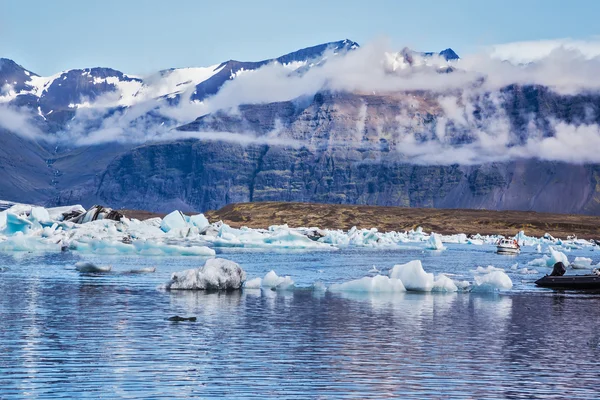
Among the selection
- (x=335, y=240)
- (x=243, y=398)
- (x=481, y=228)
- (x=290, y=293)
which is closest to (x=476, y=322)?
(x=290, y=293)

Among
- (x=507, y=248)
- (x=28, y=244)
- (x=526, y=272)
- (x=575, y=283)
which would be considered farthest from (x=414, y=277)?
(x=507, y=248)

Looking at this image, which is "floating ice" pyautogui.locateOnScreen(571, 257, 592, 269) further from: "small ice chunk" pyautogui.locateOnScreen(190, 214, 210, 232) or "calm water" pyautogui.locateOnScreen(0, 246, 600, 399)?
"small ice chunk" pyautogui.locateOnScreen(190, 214, 210, 232)

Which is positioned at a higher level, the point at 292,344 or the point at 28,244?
the point at 28,244

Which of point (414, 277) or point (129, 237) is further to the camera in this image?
point (129, 237)

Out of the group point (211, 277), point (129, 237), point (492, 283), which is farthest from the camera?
point (129, 237)

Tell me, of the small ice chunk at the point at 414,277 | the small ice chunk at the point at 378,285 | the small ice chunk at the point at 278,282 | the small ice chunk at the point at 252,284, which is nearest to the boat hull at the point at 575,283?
the small ice chunk at the point at 414,277

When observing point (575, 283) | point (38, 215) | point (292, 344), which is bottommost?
point (292, 344)

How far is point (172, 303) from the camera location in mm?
36812

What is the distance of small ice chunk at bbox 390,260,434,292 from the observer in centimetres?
4303

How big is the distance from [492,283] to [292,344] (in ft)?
69.7

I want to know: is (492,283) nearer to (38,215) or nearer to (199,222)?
(38,215)

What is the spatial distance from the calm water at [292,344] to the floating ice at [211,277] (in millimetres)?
1165

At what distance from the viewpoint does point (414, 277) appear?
43.2 meters

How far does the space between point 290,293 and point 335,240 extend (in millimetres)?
76838
